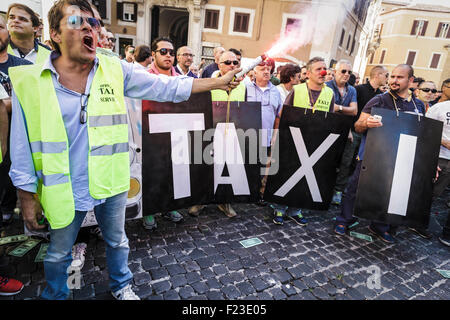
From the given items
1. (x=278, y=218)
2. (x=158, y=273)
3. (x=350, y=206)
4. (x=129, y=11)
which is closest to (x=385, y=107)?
(x=350, y=206)

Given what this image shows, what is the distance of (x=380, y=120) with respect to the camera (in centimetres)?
331

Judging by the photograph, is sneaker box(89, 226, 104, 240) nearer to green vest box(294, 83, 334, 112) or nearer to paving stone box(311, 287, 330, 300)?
paving stone box(311, 287, 330, 300)

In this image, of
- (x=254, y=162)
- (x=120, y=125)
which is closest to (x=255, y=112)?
(x=254, y=162)

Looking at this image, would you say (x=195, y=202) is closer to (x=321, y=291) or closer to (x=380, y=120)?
(x=321, y=291)

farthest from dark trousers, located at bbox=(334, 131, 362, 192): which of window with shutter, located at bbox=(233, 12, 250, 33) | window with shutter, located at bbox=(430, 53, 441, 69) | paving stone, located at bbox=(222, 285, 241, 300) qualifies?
window with shutter, located at bbox=(430, 53, 441, 69)

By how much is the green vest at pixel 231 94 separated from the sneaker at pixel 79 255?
2.38m

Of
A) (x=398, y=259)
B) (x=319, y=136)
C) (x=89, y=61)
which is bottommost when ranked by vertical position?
(x=398, y=259)

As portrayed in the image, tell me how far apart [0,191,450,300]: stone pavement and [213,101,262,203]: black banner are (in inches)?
16.7

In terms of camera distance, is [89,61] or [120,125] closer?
[89,61]

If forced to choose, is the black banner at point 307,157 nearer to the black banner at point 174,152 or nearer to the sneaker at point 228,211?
the sneaker at point 228,211

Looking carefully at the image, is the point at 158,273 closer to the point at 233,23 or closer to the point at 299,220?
the point at 299,220
